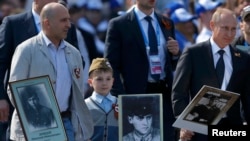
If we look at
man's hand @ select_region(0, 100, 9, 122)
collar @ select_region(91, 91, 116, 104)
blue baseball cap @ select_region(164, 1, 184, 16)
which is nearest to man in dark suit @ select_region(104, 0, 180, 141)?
collar @ select_region(91, 91, 116, 104)

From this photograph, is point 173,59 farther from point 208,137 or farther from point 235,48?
point 208,137

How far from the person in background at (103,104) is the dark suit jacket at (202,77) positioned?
2.33 ft

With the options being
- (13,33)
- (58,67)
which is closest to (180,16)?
(13,33)

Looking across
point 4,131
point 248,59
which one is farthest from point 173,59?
point 4,131

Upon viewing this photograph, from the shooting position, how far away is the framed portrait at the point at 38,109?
12.0 metres

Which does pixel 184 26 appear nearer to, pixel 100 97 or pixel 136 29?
pixel 136 29

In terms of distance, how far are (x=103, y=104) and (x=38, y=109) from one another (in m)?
1.35

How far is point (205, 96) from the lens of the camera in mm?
12461

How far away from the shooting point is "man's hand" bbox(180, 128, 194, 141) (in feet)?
42.1

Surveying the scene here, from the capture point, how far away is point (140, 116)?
1290 centimetres

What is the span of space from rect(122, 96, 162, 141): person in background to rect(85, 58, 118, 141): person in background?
18.6 inches

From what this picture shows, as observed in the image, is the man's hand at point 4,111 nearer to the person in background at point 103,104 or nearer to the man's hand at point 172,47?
the person in background at point 103,104

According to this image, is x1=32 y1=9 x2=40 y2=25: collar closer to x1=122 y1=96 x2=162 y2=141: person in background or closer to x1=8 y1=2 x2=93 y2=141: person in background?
x1=8 y1=2 x2=93 y2=141: person in background

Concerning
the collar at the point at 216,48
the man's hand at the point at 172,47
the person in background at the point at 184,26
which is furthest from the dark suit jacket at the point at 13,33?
the person in background at the point at 184,26
